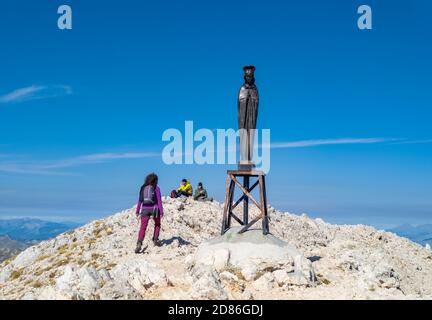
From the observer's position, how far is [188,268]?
1513 cm

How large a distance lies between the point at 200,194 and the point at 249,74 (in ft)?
48.7

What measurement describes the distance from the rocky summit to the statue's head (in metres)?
5.29

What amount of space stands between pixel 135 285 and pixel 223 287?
8.15ft

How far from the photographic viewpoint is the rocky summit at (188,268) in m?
12.3

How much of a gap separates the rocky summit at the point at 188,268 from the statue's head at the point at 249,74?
5.29 m

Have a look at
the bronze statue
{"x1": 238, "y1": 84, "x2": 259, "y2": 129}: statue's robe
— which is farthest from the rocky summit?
{"x1": 238, "y1": 84, "x2": 259, "y2": 129}: statue's robe

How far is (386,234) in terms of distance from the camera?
111ft

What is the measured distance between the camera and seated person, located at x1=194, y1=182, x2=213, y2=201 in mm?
29781

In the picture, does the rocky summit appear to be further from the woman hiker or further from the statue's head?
the statue's head

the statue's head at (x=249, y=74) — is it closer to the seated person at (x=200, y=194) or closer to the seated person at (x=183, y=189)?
the seated person at (x=200, y=194)

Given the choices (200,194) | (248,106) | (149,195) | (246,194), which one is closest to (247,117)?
(248,106)

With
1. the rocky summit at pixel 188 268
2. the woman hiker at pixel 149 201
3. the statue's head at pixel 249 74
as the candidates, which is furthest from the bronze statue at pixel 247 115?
the woman hiker at pixel 149 201

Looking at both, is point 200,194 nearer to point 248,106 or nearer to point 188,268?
point 248,106
